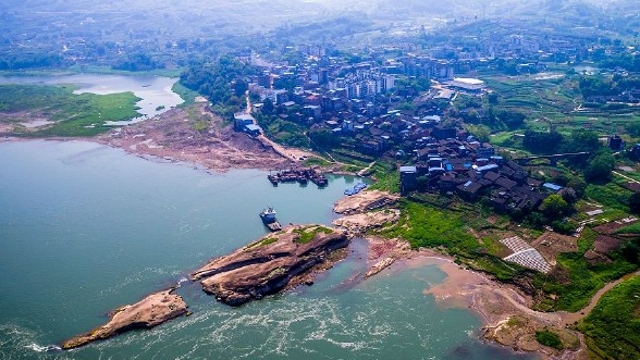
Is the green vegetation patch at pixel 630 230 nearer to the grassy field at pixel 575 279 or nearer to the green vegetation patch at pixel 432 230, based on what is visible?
the grassy field at pixel 575 279

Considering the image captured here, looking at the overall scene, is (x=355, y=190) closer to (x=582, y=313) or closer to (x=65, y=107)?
(x=582, y=313)

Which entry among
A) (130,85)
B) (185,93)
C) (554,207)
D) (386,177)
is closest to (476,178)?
(554,207)

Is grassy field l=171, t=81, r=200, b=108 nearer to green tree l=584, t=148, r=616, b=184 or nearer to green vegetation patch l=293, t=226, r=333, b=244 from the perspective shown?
green vegetation patch l=293, t=226, r=333, b=244

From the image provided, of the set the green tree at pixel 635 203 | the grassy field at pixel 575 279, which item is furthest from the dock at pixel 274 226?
the green tree at pixel 635 203

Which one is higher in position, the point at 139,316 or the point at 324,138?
the point at 324,138

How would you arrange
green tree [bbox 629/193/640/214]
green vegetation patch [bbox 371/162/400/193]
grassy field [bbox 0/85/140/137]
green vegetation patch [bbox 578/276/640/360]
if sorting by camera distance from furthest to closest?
1. grassy field [bbox 0/85/140/137]
2. green vegetation patch [bbox 371/162/400/193]
3. green tree [bbox 629/193/640/214]
4. green vegetation patch [bbox 578/276/640/360]

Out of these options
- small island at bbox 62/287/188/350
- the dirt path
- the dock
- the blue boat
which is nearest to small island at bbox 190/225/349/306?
the dock
